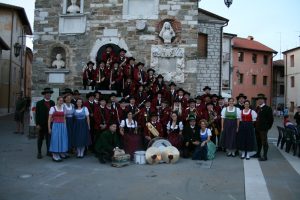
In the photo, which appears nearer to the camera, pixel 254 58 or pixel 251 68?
pixel 251 68

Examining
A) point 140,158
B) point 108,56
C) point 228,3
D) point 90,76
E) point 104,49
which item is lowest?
point 140,158

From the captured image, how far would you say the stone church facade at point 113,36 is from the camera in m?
12.6

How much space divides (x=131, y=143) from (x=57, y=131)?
6.43 feet

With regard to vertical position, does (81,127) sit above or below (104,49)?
below

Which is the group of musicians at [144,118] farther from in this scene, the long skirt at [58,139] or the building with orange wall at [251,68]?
the building with orange wall at [251,68]

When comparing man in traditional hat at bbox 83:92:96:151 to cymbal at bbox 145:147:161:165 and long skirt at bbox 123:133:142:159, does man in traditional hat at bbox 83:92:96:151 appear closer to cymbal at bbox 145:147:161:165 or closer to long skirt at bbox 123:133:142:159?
long skirt at bbox 123:133:142:159

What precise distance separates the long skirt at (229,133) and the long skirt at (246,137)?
194mm

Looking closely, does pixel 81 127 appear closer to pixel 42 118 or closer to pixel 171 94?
pixel 42 118

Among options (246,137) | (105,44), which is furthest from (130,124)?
(105,44)

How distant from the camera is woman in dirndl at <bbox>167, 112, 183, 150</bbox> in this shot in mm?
9414

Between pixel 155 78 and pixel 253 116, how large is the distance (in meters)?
3.86

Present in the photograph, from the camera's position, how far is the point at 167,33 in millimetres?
12570

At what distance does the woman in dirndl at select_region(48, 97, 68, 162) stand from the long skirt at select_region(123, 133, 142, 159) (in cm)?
156

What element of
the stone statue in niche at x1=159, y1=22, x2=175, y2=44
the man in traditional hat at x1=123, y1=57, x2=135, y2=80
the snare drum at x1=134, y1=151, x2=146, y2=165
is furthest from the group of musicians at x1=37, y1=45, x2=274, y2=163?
the stone statue in niche at x1=159, y1=22, x2=175, y2=44
